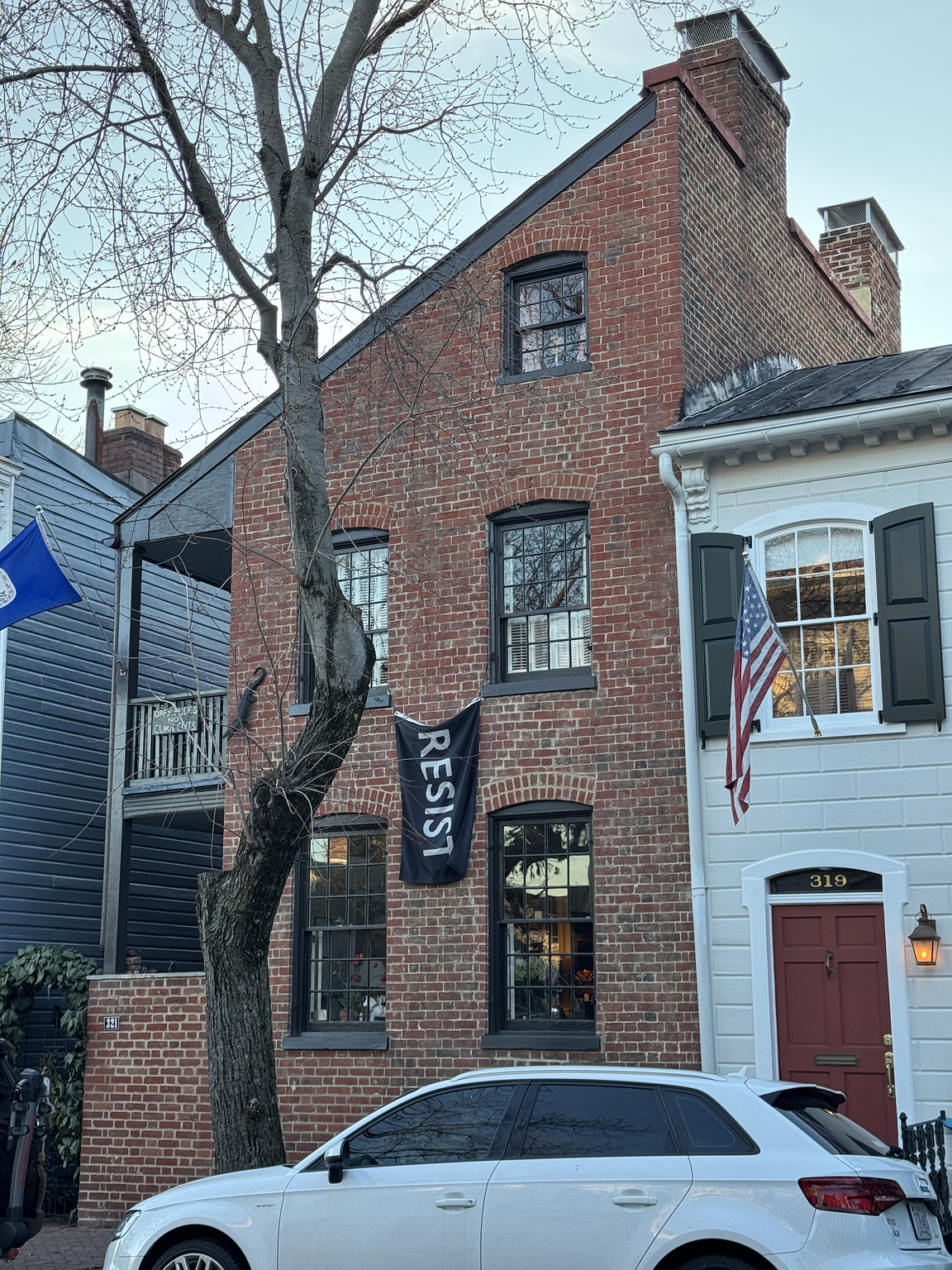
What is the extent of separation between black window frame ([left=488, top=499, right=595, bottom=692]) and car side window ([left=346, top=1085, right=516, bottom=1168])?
19.9 ft

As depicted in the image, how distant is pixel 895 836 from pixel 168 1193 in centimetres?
640

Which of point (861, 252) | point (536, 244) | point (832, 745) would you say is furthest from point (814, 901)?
point (861, 252)

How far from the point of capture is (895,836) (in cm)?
1191

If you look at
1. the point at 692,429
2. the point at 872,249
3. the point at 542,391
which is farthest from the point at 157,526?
the point at 872,249

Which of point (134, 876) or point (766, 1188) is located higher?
point (134, 876)

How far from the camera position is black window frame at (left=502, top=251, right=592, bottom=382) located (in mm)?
14547

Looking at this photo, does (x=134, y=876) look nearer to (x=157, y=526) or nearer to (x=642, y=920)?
(x=157, y=526)

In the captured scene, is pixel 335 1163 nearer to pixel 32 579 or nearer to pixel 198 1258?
pixel 198 1258

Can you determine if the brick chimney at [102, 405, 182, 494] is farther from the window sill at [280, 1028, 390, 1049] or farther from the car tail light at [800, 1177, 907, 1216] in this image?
the car tail light at [800, 1177, 907, 1216]

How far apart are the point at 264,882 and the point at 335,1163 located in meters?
2.52

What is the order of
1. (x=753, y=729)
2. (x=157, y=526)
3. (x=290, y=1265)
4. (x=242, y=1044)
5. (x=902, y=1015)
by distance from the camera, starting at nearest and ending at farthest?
1. (x=290, y=1265)
2. (x=242, y=1044)
3. (x=902, y=1015)
4. (x=753, y=729)
5. (x=157, y=526)

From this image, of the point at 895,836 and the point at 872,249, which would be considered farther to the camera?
the point at 872,249

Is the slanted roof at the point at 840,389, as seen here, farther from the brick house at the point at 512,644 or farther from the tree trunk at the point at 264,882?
the tree trunk at the point at 264,882

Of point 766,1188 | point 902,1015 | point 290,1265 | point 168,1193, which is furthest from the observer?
point 902,1015
